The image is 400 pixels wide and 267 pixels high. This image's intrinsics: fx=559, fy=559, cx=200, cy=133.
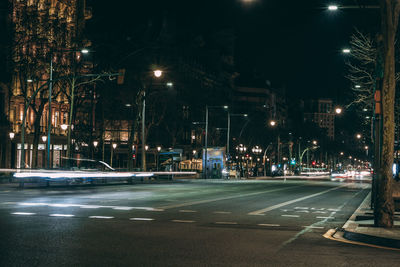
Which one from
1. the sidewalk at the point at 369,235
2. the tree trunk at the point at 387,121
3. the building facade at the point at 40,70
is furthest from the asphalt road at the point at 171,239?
the building facade at the point at 40,70

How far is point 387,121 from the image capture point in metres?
13.6

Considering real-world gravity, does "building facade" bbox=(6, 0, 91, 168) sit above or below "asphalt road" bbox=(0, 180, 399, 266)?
above

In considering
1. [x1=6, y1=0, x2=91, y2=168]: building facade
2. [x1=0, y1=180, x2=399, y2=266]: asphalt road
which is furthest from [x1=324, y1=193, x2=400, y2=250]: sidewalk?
[x1=6, y1=0, x2=91, y2=168]: building facade

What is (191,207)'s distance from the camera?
2042 cm

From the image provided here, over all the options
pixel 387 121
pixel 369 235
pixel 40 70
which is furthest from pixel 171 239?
pixel 40 70

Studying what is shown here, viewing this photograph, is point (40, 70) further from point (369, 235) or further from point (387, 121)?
point (369, 235)

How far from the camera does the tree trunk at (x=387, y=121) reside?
44.2ft

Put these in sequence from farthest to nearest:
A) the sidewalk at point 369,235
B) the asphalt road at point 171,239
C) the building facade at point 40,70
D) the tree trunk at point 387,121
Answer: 1. the building facade at point 40,70
2. the tree trunk at point 387,121
3. the sidewalk at point 369,235
4. the asphalt road at point 171,239

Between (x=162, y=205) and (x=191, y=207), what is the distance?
1284mm

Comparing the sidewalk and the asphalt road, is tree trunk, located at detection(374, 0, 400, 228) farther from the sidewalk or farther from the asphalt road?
the asphalt road

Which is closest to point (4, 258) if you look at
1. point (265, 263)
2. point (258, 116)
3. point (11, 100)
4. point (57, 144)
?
point (265, 263)

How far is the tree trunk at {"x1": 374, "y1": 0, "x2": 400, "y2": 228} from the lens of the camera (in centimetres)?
1348

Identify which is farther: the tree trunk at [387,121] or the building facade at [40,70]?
the building facade at [40,70]

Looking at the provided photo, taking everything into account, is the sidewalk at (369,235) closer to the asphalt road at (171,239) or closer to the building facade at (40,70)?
the asphalt road at (171,239)
